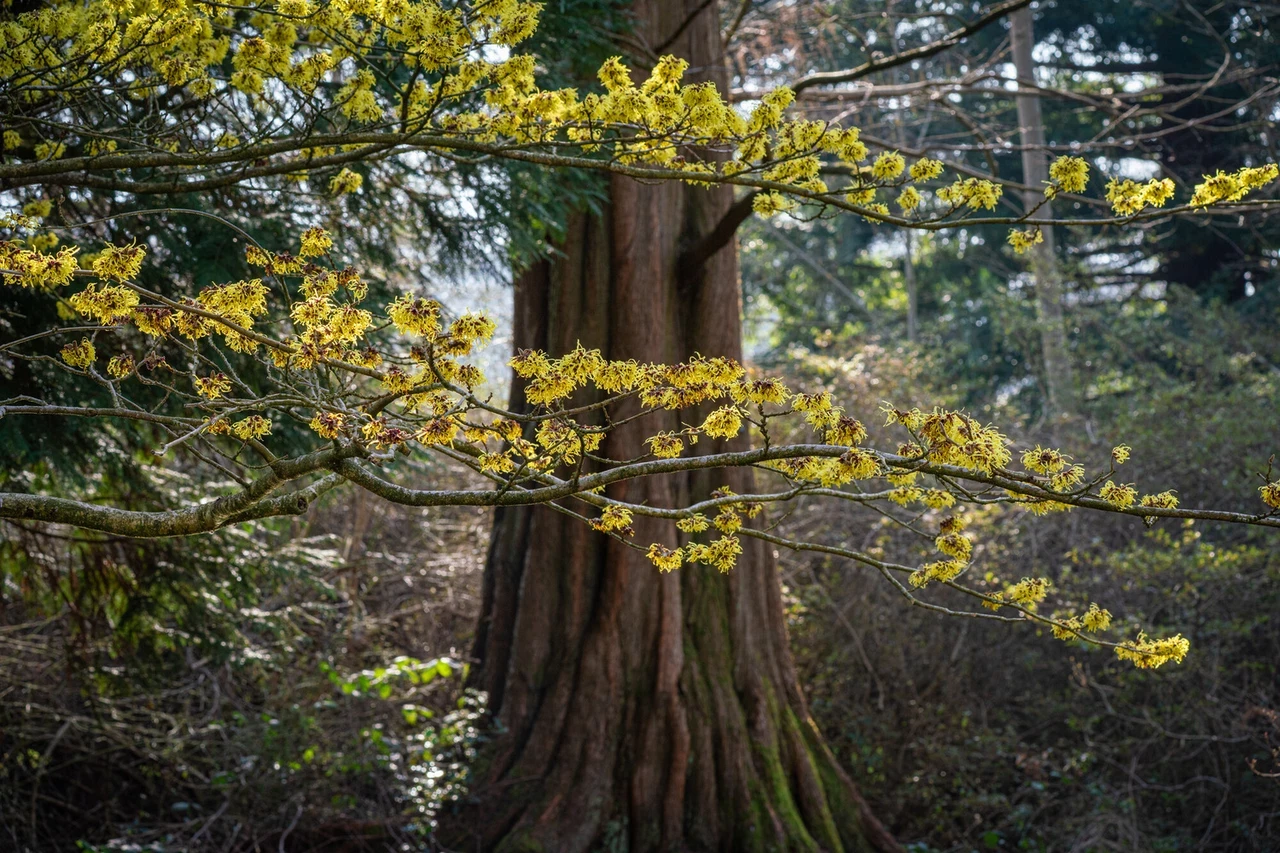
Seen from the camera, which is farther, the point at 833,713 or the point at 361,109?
the point at 833,713

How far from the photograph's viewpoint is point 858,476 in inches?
98.0

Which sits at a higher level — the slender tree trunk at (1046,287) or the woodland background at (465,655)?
the slender tree trunk at (1046,287)

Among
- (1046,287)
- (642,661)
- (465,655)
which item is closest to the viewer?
(642,661)

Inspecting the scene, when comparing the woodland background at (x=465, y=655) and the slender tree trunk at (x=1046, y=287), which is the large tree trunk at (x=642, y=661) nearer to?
the woodland background at (x=465, y=655)

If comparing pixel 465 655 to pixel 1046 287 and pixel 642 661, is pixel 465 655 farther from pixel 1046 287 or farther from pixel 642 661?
pixel 1046 287

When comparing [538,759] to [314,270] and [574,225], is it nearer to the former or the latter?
[574,225]

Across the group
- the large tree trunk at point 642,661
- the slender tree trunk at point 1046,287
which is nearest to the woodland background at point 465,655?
the large tree trunk at point 642,661

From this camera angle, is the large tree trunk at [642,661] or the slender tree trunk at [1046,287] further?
the slender tree trunk at [1046,287]

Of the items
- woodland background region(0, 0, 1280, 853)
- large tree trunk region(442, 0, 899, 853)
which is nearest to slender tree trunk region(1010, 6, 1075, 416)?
woodland background region(0, 0, 1280, 853)

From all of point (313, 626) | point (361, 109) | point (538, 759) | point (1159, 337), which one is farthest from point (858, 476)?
point (1159, 337)

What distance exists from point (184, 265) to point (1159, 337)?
1198 centimetres

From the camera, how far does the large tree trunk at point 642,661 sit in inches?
222

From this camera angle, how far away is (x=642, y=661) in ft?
19.1

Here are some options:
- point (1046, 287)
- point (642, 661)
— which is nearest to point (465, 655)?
point (642, 661)
